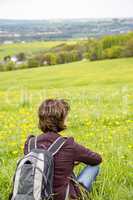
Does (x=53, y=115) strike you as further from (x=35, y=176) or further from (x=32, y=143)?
(x=35, y=176)

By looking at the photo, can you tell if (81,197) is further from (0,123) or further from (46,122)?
(0,123)

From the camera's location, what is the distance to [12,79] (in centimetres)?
4653

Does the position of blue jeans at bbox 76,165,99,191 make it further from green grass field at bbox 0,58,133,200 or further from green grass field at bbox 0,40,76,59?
green grass field at bbox 0,40,76,59

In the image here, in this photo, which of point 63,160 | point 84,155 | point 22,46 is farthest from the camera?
point 22,46

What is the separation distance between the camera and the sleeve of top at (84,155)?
489 cm

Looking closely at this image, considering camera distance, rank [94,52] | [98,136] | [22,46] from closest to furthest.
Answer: [98,136], [94,52], [22,46]

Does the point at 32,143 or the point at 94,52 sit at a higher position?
the point at 32,143

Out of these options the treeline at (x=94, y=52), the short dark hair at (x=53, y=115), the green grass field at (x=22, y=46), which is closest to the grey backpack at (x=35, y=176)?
the short dark hair at (x=53, y=115)

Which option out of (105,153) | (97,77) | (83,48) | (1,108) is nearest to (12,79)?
(97,77)

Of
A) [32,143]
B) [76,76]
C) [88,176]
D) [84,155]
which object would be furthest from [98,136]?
[76,76]

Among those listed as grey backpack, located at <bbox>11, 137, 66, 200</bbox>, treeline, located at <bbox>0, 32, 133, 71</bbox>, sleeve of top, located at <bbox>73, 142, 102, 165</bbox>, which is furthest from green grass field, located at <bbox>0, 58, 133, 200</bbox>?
treeline, located at <bbox>0, 32, 133, 71</bbox>

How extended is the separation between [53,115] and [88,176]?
94 cm

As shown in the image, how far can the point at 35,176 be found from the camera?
4.46 m

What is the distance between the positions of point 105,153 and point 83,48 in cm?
5770
